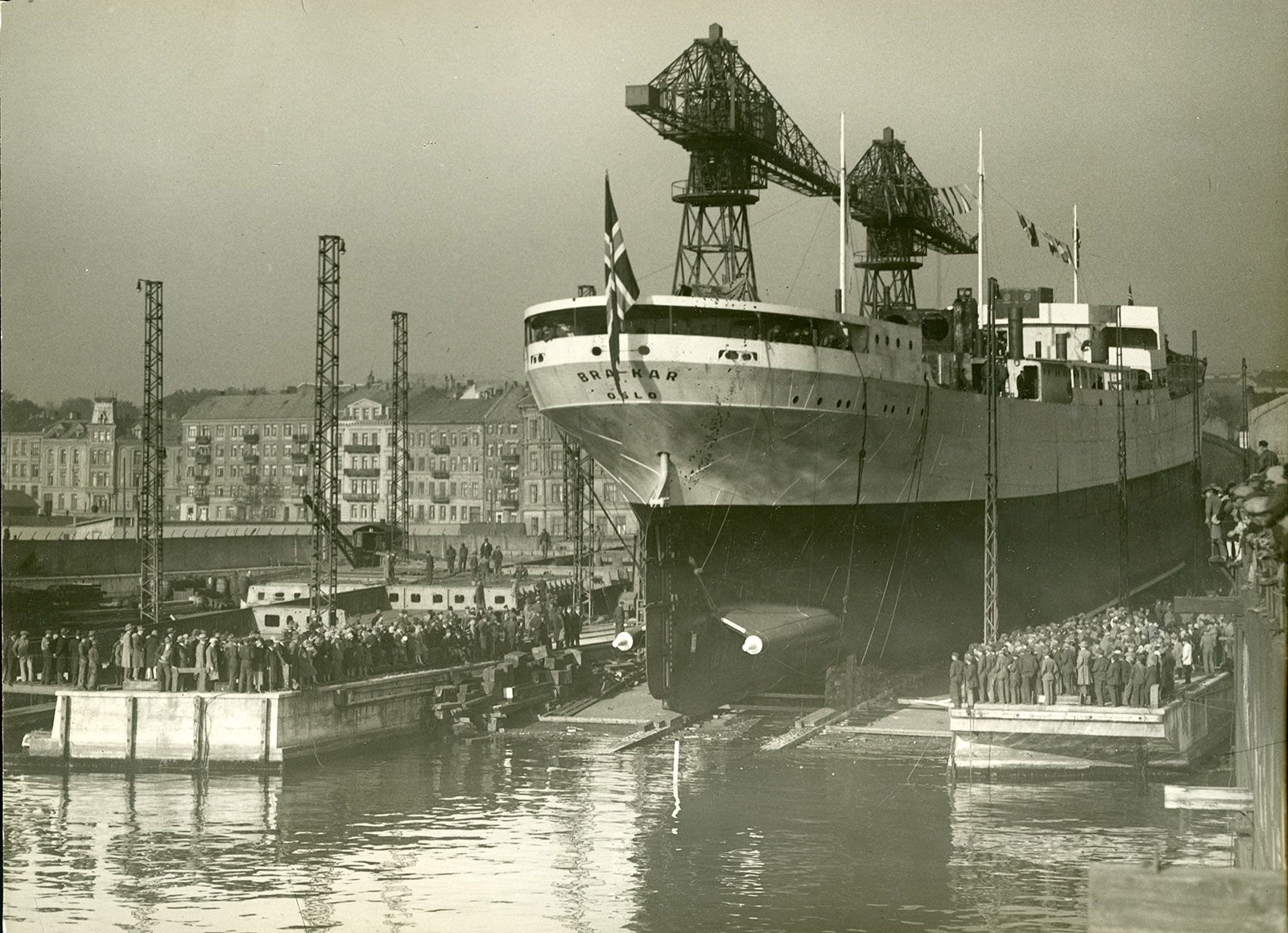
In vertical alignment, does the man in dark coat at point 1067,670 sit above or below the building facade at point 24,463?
below

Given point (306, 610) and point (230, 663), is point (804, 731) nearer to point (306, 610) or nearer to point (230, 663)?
point (230, 663)

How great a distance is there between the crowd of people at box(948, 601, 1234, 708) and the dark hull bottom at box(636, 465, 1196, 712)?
3.60 meters

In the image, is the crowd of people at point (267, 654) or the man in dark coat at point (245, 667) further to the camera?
the crowd of people at point (267, 654)

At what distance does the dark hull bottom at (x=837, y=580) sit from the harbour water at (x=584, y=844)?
58.7 inches

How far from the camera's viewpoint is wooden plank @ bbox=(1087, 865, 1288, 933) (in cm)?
469

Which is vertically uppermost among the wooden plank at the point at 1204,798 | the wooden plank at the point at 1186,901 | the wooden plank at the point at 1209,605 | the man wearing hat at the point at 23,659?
the wooden plank at the point at 1209,605

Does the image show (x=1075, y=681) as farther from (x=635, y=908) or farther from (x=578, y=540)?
(x=578, y=540)

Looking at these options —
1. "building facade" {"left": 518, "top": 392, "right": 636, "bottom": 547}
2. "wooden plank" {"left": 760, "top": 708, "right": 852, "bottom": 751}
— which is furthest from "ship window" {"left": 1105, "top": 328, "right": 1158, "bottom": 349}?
"building facade" {"left": 518, "top": 392, "right": 636, "bottom": 547}

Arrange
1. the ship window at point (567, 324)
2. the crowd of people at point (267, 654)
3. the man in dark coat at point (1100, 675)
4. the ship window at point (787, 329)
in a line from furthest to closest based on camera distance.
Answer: the ship window at point (567, 324)
the ship window at point (787, 329)
the crowd of people at point (267, 654)
the man in dark coat at point (1100, 675)

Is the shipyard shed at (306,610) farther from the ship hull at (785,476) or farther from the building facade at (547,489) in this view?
the building facade at (547,489)

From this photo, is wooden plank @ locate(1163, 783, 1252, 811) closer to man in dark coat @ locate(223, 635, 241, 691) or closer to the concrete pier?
the concrete pier

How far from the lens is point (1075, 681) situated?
1866 centimetres

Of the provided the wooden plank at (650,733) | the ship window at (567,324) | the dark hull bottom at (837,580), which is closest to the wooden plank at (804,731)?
the dark hull bottom at (837,580)

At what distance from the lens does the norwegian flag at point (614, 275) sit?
2005cm
